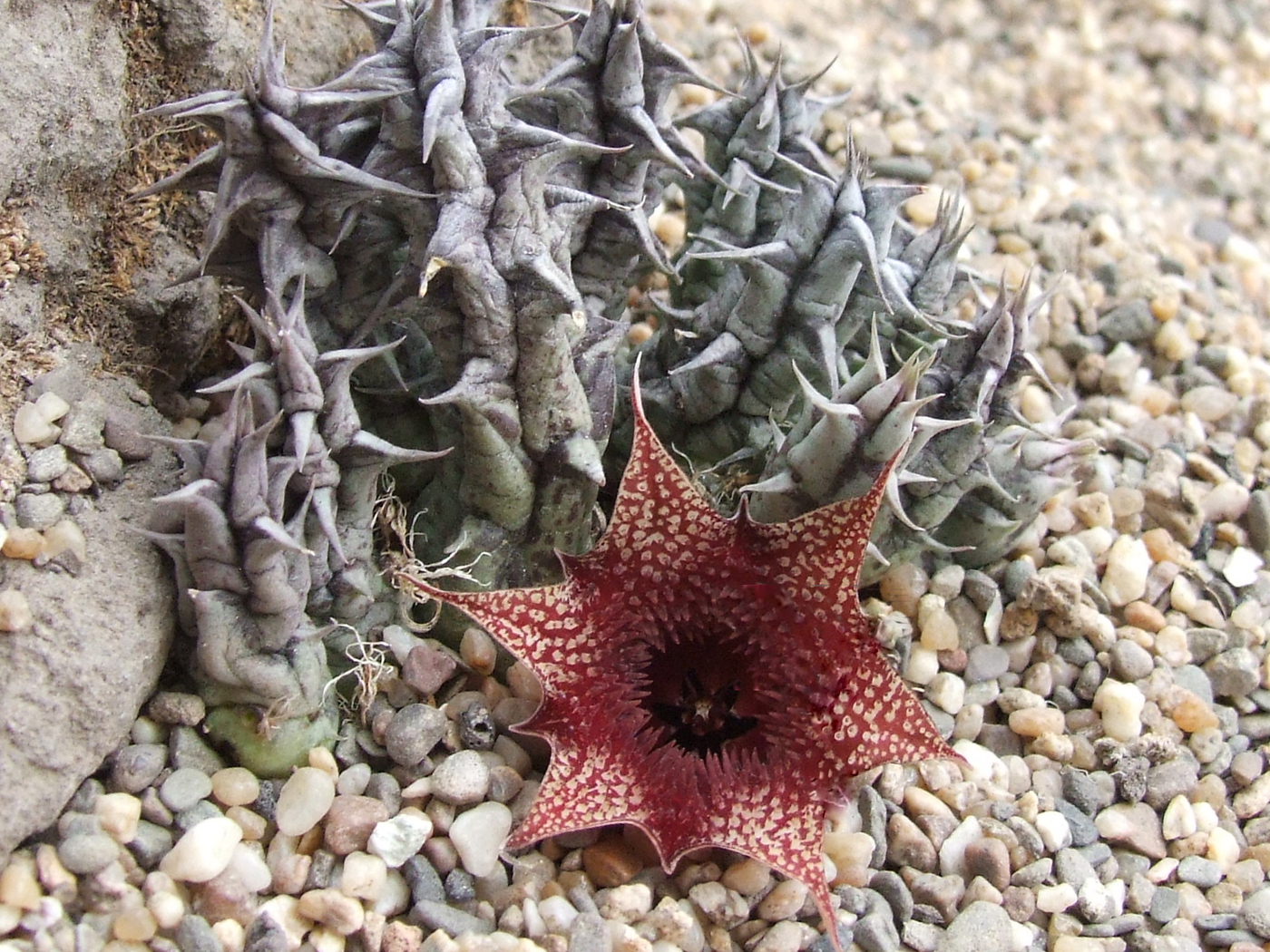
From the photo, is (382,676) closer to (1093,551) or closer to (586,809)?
(586,809)

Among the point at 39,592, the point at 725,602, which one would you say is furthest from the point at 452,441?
the point at 39,592

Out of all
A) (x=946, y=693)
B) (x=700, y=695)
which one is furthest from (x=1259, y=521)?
(x=700, y=695)

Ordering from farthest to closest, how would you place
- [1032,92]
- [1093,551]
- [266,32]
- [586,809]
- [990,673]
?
1. [1032,92]
2. [1093,551]
3. [990,673]
4. [586,809]
5. [266,32]

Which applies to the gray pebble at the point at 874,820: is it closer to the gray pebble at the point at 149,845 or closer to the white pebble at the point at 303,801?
the white pebble at the point at 303,801

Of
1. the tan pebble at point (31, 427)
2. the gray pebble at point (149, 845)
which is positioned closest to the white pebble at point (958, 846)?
the gray pebble at point (149, 845)

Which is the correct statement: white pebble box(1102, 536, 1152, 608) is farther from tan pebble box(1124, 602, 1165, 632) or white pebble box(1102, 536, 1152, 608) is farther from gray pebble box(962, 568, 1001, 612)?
gray pebble box(962, 568, 1001, 612)

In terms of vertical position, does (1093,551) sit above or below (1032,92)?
below
